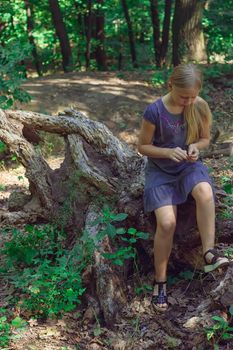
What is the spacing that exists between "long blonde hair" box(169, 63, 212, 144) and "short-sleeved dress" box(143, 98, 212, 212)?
0.18 ft

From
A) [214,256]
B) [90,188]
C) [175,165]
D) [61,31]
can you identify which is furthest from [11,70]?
[61,31]

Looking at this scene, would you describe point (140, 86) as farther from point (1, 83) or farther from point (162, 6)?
point (162, 6)

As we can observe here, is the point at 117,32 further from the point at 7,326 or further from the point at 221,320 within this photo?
the point at 221,320

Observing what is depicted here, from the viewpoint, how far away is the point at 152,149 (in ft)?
11.7

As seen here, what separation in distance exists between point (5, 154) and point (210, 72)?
4.84m

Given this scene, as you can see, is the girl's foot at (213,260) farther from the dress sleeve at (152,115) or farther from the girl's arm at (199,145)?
the dress sleeve at (152,115)

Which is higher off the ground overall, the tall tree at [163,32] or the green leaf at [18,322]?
the tall tree at [163,32]

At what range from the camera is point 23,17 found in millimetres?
16562

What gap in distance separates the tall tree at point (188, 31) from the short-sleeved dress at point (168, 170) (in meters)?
7.26

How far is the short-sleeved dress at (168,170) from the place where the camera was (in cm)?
346

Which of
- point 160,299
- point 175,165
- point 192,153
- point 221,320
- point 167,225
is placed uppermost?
point 192,153

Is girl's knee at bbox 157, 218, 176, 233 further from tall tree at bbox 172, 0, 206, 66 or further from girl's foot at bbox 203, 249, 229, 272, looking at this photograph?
tall tree at bbox 172, 0, 206, 66

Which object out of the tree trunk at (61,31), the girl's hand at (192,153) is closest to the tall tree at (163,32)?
the tree trunk at (61,31)

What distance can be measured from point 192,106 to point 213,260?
1109mm
